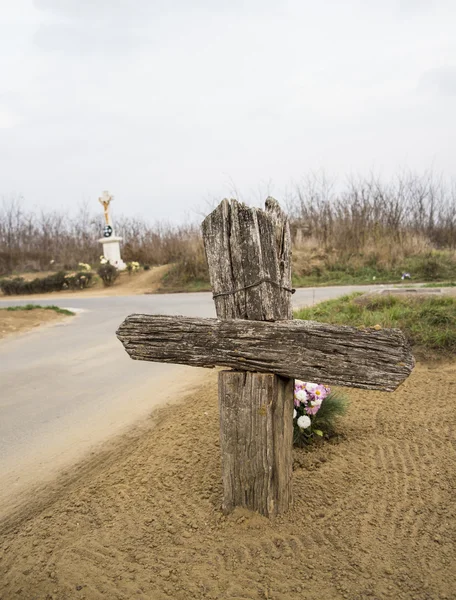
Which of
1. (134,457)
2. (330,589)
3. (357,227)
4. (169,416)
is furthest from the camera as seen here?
(357,227)

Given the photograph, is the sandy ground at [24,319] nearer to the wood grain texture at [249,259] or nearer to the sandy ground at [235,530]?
the sandy ground at [235,530]

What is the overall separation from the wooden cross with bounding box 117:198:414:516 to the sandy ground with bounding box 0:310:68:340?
292 inches

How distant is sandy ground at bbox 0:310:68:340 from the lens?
9570 mm

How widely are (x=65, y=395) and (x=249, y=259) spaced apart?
3501 mm

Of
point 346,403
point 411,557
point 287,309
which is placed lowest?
point 411,557

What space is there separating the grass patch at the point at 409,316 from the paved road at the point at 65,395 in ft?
7.38

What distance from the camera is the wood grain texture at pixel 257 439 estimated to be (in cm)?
244

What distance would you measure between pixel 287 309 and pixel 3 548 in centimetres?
183

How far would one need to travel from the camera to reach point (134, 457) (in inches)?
138

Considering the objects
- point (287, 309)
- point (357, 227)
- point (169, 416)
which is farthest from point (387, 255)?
point (287, 309)

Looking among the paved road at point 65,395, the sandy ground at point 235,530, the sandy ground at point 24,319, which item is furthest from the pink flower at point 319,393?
the sandy ground at point 24,319

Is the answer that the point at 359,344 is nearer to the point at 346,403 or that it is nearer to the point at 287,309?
the point at 287,309

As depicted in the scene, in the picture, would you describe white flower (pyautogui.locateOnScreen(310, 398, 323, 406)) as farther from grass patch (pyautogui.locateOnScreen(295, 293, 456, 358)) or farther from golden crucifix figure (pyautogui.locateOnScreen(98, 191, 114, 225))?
golden crucifix figure (pyautogui.locateOnScreen(98, 191, 114, 225))

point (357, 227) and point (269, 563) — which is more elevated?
point (357, 227)
